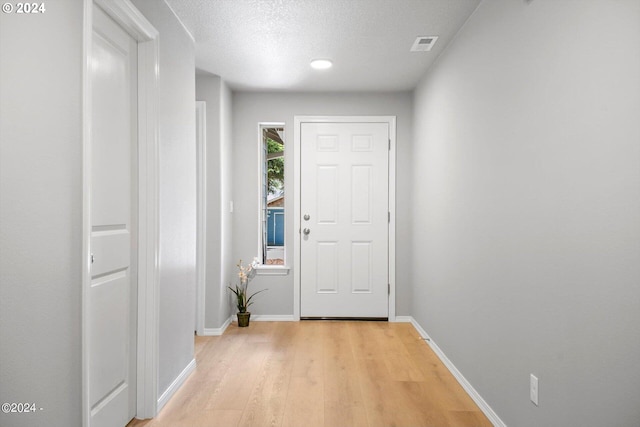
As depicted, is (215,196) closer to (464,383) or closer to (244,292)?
(244,292)

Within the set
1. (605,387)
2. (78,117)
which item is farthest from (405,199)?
(78,117)

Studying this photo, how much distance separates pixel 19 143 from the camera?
4.22 ft

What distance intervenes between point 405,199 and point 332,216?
2.61 ft

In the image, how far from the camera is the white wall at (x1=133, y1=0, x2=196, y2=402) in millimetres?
2393

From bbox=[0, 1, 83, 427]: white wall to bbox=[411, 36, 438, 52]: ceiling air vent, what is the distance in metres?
2.23

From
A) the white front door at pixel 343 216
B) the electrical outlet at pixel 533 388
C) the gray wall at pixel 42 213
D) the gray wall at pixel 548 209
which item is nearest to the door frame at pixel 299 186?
the white front door at pixel 343 216

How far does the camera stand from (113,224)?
204cm

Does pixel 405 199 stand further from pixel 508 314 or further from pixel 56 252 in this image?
pixel 56 252

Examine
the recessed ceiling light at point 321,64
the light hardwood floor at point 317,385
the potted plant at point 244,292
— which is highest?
the recessed ceiling light at point 321,64

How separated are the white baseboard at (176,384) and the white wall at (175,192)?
3 cm

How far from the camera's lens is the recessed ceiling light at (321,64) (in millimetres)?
3451

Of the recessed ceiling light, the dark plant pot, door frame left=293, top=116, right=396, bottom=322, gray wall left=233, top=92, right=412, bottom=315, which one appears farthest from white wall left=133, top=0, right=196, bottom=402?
door frame left=293, top=116, right=396, bottom=322

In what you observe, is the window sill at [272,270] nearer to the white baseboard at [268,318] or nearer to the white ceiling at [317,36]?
the white baseboard at [268,318]

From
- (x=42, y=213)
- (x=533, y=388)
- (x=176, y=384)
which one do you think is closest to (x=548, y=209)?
(x=533, y=388)
